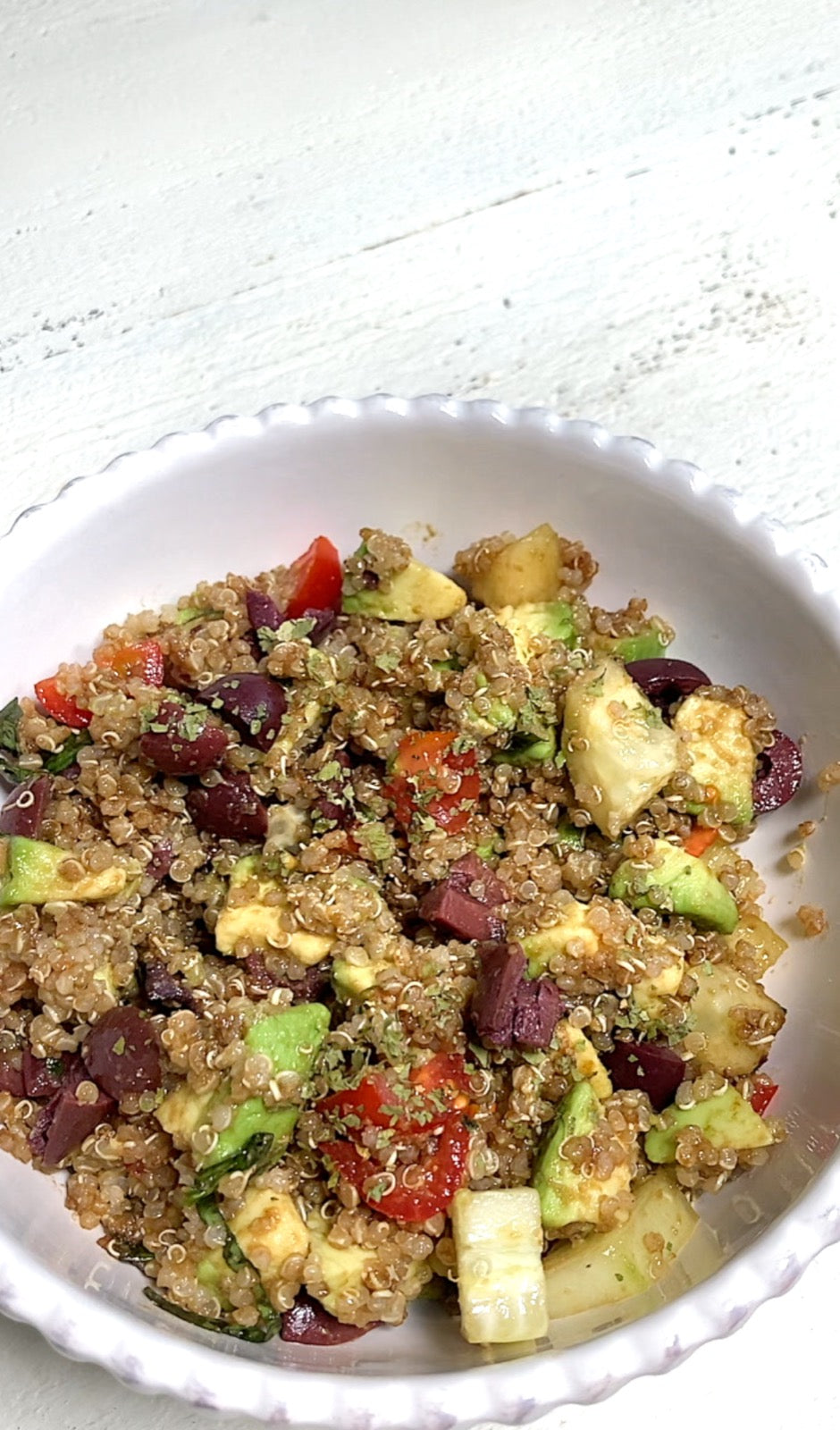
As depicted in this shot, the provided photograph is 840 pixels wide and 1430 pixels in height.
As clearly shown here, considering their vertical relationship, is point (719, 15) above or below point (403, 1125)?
above

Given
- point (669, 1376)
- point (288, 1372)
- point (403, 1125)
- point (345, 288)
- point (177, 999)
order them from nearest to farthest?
point (288, 1372), point (403, 1125), point (177, 999), point (669, 1376), point (345, 288)

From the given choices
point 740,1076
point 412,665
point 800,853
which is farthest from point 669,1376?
point 412,665

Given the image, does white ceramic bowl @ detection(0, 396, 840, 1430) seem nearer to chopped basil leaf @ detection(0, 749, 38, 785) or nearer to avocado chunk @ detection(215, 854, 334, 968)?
chopped basil leaf @ detection(0, 749, 38, 785)

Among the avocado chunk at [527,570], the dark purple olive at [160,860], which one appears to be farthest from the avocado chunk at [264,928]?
the avocado chunk at [527,570]

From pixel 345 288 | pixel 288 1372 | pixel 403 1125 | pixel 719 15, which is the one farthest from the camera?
pixel 719 15

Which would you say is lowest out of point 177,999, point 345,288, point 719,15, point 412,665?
point 177,999

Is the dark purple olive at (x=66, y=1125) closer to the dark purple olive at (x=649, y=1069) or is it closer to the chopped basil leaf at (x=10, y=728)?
the chopped basil leaf at (x=10, y=728)

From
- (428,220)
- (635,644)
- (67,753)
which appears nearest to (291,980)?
(67,753)

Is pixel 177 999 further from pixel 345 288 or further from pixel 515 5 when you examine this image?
pixel 515 5
